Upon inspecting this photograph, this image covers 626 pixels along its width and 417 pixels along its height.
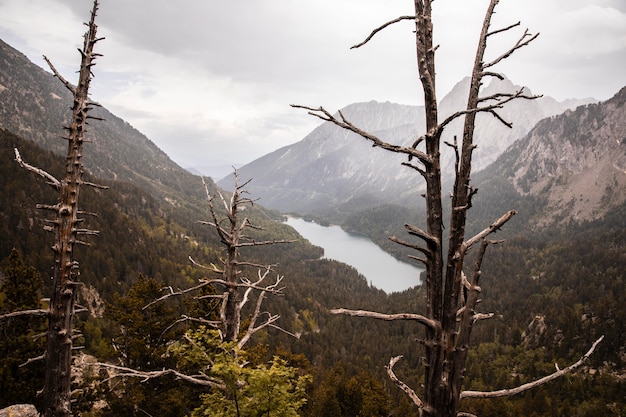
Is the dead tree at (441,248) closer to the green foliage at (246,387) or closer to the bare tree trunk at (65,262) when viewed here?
the green foliage at (246,387)

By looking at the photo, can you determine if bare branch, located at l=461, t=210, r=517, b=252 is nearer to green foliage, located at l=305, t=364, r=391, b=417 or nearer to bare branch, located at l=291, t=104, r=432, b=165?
bare branch, located at l=291, t=104, r=432, b=165

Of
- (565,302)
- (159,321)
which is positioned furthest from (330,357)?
(565,302)

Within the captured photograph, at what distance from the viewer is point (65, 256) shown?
722cm

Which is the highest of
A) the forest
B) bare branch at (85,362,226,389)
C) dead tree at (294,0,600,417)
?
dead tree at (294,0,600,417)

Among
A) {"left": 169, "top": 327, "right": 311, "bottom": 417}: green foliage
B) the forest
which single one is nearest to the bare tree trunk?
the forest

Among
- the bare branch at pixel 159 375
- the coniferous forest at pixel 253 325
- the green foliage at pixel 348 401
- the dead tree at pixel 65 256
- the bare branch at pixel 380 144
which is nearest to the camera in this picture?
the bare branch at pixel 380 144

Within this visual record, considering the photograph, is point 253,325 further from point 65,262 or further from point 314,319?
point 314,319

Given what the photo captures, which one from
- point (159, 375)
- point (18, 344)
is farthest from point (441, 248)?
point (18, 344)

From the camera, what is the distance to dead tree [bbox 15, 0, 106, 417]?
7137mm

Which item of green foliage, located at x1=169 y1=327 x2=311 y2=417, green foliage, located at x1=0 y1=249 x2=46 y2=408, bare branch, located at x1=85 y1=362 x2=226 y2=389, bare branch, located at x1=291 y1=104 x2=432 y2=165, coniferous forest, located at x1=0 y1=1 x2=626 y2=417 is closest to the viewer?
bare branch, located at x1=291 y1=104 x2=432 y2=165

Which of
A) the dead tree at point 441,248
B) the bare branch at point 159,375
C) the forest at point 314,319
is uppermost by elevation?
the dead tree at point 441,248

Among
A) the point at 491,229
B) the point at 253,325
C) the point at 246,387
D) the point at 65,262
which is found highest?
the point at 491,229

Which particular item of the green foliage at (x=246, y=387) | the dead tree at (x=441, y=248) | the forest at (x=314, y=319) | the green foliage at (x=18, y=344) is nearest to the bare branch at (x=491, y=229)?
the dead tree at (x=441, y=248)

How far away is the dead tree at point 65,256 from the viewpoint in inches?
281
